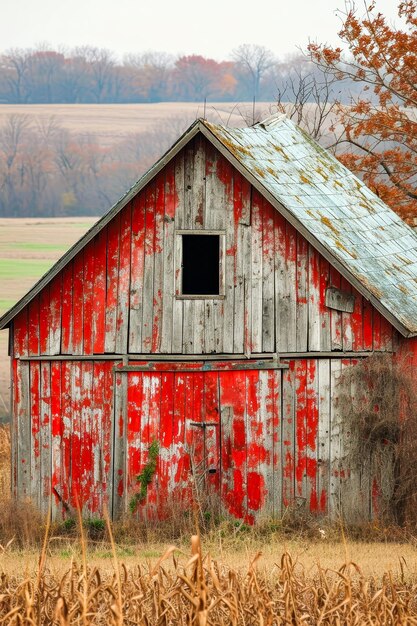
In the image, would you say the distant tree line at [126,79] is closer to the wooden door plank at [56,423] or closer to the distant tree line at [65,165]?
the distant tree line at [65,165]

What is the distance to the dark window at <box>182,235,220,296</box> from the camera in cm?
1844

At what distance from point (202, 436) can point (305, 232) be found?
115 inches

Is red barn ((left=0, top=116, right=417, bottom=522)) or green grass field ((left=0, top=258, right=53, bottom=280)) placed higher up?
green grass field ((left=0, top=258, right=53, bottom=280))

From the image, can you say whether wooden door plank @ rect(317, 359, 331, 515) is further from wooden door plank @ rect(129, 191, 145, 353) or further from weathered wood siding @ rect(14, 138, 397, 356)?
wooden door plank @ rect(129, 191, 145, 353)

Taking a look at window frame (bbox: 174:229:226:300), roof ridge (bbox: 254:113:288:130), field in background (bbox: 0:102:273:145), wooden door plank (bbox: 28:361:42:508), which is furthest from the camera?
field in background (bbox: 0:102:273:145)

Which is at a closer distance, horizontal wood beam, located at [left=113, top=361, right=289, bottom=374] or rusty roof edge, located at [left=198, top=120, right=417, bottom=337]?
rusty roof edge, located at [left=198, top=120, right=417, bottom=337]

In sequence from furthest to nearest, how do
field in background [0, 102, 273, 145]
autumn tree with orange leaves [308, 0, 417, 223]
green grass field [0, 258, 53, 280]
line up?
field in background [0, 102, 273, 145] < green grass field [0, 258, 53, 280] < autumn tree with orange leaves [308, 0, 417, 223]

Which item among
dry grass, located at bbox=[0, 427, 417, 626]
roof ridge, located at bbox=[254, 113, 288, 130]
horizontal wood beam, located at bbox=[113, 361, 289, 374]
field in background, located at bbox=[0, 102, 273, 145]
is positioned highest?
field in background, located at bbox=[0, 102, 273, 145]

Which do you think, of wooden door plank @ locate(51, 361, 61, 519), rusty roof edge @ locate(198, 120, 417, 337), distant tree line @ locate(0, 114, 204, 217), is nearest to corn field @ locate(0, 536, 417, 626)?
rusty roof edge @ locate(198, 120, 417, 337)

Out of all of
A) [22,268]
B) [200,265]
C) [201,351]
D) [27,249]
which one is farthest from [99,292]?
[27,249]

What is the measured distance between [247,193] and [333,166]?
12.0ft

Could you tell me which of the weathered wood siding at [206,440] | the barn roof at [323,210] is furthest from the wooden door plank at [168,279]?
the barn roof at [323,210]

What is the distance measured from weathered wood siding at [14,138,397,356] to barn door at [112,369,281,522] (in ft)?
1.44

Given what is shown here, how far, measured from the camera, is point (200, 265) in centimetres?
1858
